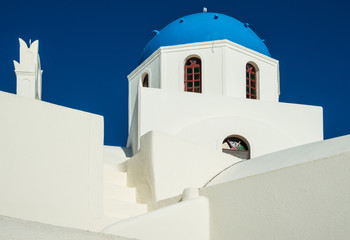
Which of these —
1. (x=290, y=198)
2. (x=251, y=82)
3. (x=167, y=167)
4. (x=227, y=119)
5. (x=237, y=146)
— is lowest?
(x=290, y=198)

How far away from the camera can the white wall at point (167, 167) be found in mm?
9734

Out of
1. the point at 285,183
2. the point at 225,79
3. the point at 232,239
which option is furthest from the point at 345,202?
the point at 225,79

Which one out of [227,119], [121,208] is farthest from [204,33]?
[121,208]

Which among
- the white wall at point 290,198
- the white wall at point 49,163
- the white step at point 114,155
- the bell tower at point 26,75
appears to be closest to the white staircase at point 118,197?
the white wall at point 49,163

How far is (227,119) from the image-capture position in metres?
14.2

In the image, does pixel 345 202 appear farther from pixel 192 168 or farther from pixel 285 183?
pixel 192 168

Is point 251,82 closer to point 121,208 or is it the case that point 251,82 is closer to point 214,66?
point 214,66

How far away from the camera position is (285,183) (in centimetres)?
739

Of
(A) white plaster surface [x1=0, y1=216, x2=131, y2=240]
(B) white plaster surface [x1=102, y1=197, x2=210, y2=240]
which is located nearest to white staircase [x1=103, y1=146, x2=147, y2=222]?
(B) white plaster surface [x1=102, y1=197, x2=210, y2=240]

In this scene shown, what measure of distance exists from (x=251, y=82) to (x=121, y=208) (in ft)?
25.5

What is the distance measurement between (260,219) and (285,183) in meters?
0.64

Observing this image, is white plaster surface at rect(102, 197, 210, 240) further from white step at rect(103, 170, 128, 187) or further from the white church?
white step at rect(103, 170, 128, 187)

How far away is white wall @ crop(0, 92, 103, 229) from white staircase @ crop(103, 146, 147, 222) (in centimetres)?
66

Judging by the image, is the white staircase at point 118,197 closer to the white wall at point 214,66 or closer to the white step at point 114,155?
the white step at point 114,155
